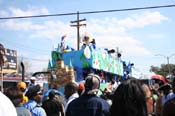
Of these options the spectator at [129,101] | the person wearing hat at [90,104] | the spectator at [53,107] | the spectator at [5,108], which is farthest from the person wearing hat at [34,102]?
the spectator at [5,108]

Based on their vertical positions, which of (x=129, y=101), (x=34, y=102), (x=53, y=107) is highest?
(x=129, y=101)

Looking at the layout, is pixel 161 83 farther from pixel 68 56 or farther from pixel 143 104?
pixel 68 56

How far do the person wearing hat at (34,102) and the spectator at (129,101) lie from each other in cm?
265

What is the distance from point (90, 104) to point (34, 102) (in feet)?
4.46

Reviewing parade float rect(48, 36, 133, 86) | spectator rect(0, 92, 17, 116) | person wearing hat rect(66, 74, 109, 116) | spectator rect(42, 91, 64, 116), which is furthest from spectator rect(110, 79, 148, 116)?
parade float rect(48, 36, 133, 86)

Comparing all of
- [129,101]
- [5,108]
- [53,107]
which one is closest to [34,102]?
[53,107]

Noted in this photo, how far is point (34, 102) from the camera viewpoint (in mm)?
6223

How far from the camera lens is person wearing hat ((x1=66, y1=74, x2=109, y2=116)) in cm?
510

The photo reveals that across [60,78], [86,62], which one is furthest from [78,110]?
[86,62]

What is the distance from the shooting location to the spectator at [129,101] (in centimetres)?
346

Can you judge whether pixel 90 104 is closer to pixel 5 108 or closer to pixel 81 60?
pixel 5 108

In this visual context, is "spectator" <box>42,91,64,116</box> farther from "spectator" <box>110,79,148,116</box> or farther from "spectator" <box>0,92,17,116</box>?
"spectator" <box>0,92,17,116</box>

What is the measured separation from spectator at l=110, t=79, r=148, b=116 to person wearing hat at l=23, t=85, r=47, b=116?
2654 mm

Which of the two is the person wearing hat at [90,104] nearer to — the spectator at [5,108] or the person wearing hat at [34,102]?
the person wearing hat at [34,102]
